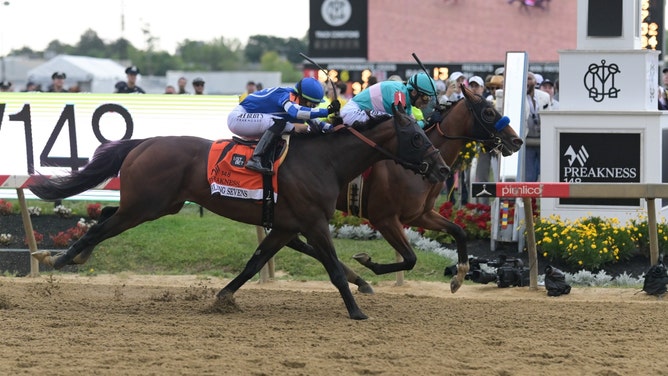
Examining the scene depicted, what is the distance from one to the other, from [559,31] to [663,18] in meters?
20.4

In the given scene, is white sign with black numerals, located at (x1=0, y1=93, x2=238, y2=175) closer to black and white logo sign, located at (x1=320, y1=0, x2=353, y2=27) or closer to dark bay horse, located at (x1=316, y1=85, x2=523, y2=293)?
dark bay horse, located at (x1=316, y1=85, x2=523, y2=293)

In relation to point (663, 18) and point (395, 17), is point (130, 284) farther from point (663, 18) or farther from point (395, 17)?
point (395, 17)

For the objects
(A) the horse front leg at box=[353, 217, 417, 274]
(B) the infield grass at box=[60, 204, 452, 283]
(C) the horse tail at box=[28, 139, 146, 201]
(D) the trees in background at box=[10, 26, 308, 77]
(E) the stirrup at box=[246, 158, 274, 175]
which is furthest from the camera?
(D) the trees in background at box=[10, 26, 308, 77]

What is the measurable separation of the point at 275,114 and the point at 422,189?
1.49 meters

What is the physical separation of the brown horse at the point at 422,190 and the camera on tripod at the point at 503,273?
956 mm

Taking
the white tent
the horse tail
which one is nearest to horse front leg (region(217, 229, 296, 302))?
the horse tail

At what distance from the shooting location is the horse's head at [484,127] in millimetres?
9664

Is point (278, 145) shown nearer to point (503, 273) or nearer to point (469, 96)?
point (469, 96)

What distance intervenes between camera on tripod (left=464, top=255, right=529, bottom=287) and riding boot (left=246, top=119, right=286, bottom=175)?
2.91 meters

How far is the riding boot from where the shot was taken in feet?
27.6

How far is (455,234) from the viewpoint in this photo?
31.3 feet

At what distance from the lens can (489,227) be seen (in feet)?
40.2

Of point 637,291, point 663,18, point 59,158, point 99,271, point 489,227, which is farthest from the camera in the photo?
point 663,18

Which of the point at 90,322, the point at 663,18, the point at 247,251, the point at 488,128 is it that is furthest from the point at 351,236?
the point at 663,18
